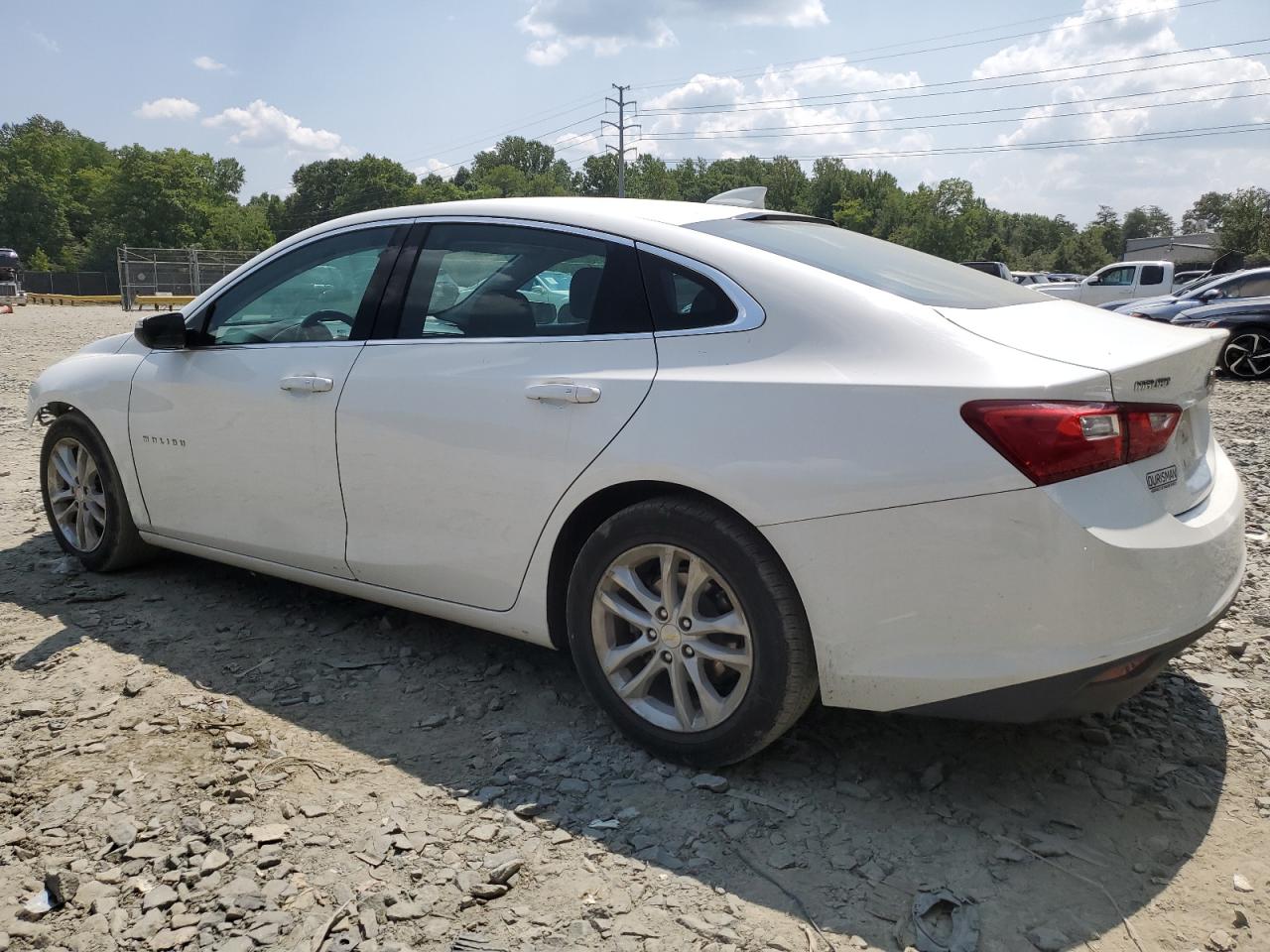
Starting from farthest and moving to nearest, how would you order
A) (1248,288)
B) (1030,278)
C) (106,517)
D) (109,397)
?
(1030,278) < (1248,288) < (106,517) < (109,397)

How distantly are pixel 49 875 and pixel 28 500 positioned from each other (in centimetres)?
451

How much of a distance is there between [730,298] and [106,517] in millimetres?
3292

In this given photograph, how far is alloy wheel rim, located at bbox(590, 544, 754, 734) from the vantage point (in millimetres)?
2900

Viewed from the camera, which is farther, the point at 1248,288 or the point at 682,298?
the point at 1248,288

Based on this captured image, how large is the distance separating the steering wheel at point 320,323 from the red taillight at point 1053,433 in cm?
234

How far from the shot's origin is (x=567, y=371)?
313cm

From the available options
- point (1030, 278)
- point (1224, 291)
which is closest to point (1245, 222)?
point (1030, 278)

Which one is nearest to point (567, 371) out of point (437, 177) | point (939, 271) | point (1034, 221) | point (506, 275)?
point (506, 275)

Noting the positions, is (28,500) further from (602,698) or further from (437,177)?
(437,177)

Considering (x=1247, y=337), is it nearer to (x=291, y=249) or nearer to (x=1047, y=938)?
(x=291, y=249)

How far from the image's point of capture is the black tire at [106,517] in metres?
4.71

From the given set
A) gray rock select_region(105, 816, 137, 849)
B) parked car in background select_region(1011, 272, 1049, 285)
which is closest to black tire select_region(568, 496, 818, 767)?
gray rock select_region(105, 816, 137, 849)

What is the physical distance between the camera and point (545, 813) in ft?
9.48

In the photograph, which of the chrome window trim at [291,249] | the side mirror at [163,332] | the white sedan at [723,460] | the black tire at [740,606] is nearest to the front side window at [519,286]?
the white sedan at [723,460]
